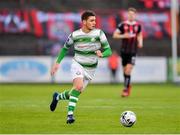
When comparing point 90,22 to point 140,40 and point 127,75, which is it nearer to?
point 140,40

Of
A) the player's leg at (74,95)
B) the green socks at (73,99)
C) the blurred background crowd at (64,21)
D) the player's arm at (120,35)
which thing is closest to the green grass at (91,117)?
the player's leg at (74,95)

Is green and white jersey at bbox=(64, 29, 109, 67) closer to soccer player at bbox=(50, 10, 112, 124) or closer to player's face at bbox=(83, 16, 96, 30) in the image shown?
soccer player at bbox=(50, 10, 112, 124)

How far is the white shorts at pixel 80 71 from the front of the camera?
12977mm

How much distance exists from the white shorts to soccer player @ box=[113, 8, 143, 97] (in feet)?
23.2

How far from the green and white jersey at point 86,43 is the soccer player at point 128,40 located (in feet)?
23.2

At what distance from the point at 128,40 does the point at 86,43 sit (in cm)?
771

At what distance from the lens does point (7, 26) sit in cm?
3691

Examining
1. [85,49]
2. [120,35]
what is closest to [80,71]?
[85,49]

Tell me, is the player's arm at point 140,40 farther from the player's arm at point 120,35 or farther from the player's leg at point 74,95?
the player's leg at point 74,95

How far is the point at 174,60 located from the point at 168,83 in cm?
151

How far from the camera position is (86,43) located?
13.2 metres

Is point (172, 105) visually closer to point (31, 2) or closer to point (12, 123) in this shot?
point (12, 123)

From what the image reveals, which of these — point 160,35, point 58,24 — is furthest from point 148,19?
point 58,24

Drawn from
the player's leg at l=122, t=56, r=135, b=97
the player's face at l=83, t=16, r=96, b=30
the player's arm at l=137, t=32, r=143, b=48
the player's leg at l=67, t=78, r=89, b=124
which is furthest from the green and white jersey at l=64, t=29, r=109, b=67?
the player's leg at l=122, t=56, r=135, b=97
